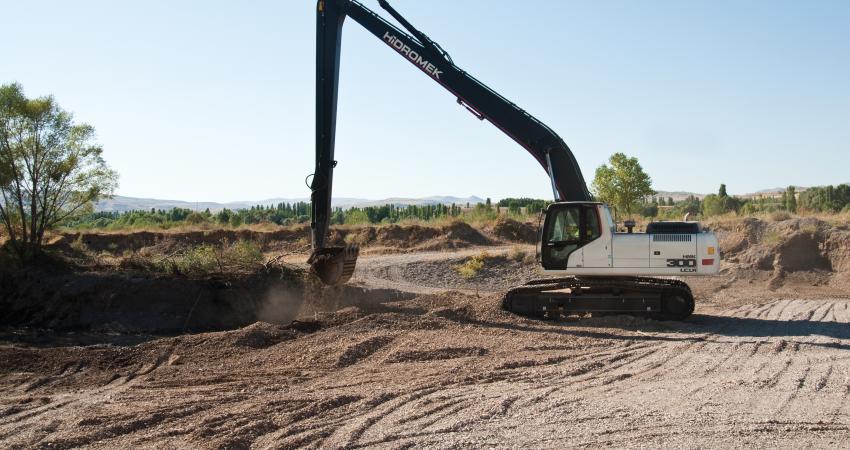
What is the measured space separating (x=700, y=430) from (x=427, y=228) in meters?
26.3

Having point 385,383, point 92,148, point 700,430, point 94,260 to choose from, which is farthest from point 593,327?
point 92,148

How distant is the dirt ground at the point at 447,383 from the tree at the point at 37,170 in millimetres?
4886

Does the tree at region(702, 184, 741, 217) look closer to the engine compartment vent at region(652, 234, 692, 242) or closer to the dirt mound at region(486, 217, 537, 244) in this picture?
the dirt mound at region(486, 217, 537, 244)

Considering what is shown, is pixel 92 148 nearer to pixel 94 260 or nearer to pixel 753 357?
pixel 94 260

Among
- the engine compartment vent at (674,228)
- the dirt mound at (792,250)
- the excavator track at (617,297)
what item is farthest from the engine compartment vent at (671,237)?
the dirt mound at (792,250)

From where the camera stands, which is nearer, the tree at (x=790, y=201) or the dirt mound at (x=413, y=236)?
the dirt mound at (x=413, y=236)

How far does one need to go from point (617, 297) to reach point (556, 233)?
5.53 ft

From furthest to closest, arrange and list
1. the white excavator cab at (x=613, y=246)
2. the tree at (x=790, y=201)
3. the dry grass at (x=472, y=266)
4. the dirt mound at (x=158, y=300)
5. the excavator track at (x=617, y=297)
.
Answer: the tree at (x=790, y=201) → the dry grass at (x=472, y=266) → the dirt mound at (x=158, y=300) → the excavator track at (x=617, y=297) → the white excavator cab at (x=613, y=246)

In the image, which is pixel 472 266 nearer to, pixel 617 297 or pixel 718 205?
pixel 617 297

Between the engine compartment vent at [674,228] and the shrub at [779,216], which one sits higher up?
the shrub at [779,216]

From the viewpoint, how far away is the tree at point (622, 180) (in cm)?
3509

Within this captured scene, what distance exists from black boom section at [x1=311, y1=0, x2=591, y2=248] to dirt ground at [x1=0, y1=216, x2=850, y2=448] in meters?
2.58

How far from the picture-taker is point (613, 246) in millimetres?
14508

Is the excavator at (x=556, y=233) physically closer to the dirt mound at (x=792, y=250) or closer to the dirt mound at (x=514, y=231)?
the dirt mound at (x=792, y=250)
